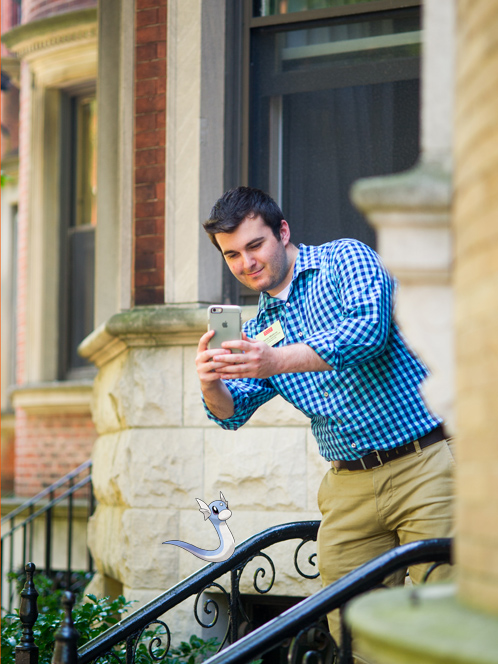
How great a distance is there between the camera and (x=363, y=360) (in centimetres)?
299

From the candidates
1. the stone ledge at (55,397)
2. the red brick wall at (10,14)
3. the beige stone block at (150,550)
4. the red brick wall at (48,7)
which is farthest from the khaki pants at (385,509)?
the red brick wall at (10,14)

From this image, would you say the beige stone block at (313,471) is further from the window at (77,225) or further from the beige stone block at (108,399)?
the window at (77,225)

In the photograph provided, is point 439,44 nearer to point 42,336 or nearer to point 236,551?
point 236,551

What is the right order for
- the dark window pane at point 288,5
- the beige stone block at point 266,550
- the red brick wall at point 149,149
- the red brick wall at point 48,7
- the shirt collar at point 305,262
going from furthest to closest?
the red brick wall at point 48,7, the red brick wall at point 149,149, the dark window pane at point 288,5, the beige stone block at point 266,550, the shirt collar at point 305,262

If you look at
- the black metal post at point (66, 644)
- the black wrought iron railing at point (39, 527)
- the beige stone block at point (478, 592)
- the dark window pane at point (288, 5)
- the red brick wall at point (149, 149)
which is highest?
the dark window pane at point (288, 5)

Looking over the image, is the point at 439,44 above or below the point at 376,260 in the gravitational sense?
above

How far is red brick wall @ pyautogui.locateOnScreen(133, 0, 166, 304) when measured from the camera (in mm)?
5473

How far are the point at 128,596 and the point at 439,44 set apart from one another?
3984 mm

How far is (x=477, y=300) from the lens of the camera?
1.75 metres

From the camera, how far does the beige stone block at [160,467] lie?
5074 millimetres

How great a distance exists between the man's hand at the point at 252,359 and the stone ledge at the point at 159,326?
83.9 inches

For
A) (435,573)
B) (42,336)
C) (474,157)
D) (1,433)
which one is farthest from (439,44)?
(1,433)

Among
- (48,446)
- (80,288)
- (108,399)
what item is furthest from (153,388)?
(80,288)

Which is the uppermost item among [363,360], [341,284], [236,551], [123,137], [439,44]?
[123,137]
